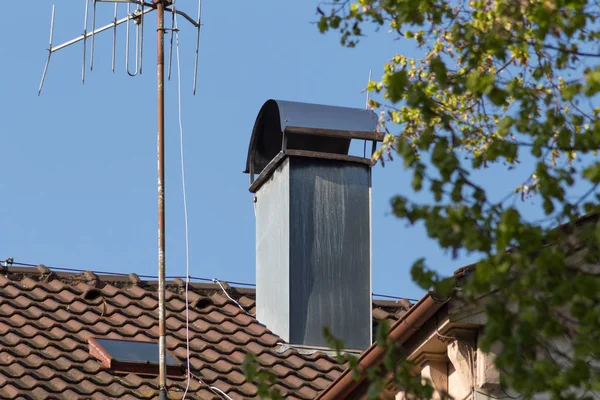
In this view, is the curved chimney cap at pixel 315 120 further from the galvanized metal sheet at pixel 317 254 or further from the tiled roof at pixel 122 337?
the tiled roof at pixel 122 337

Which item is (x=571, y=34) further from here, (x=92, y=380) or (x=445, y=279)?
(x=92, y=380)

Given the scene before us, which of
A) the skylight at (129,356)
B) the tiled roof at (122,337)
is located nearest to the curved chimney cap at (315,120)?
the tiled roof at (122,337)

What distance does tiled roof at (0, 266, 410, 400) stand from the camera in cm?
950

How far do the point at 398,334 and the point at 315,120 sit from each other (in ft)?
12.2

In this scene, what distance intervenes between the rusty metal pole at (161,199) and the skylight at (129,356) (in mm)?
615

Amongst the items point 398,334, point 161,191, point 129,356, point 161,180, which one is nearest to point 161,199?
point 161,191

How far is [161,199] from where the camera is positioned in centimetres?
909

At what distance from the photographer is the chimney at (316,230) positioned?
1099 cm

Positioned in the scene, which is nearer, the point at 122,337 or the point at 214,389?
the point at 214,389

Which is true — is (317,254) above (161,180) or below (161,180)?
below

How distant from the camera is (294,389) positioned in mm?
10047

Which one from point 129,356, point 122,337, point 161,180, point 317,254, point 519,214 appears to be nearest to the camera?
point 519,214

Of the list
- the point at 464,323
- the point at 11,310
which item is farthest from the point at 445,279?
the point at 11,310

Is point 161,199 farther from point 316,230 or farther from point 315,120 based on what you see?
point 315,120
